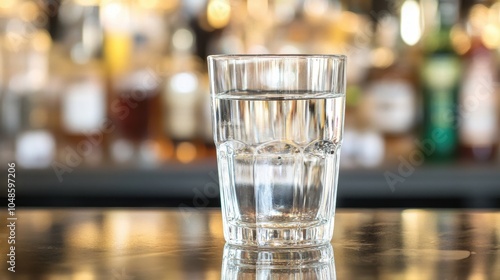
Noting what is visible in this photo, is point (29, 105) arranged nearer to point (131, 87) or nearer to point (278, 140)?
point (131, 87)

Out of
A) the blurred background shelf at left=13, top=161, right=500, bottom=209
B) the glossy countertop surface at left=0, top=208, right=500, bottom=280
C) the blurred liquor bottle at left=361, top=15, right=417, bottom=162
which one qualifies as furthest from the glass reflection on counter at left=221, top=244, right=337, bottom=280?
the blurred liquor bottle at left=361, top=15, right=417, bottom=162

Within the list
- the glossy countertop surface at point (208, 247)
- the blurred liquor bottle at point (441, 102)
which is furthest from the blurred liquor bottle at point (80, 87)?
the glossy countertop surface at point (208, 247)

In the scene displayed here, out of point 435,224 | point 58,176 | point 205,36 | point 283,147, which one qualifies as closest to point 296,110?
point 283,147

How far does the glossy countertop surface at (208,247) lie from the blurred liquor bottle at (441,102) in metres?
1.12

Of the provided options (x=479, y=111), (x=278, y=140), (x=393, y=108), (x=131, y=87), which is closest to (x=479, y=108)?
(x=479, y=111)

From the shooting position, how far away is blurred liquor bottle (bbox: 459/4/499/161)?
182 cm

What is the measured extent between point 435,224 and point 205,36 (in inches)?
54.8

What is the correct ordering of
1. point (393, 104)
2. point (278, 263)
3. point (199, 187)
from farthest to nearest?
1. point (393, 104)
2. point (199, 187)
3. point (278, 263)

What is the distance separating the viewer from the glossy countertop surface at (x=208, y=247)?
0.44 m

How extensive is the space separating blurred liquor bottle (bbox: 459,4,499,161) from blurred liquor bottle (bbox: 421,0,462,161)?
2 cm

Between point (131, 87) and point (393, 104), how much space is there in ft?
1.72

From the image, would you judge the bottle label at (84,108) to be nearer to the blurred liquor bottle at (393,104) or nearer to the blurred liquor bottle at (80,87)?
the blurred liquor bottle at (80,87)

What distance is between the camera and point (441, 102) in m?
1.83

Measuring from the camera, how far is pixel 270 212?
1.79 ft
